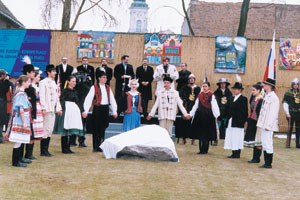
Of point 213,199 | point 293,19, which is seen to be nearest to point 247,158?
point 213,199

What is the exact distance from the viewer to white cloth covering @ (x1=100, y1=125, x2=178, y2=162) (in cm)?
940

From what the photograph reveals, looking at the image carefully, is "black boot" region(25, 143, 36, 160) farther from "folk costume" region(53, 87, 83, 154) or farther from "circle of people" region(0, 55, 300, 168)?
"folk costume" region(53, 87, 83, 154)

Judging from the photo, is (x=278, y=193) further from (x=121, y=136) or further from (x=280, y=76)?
(x=280, y=76)

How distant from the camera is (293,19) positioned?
36.9m

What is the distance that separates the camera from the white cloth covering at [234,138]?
10688 millimetres

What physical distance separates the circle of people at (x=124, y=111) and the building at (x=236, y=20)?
77.8 feet

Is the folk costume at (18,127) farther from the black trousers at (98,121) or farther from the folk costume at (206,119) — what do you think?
the folk costume at (206,119)

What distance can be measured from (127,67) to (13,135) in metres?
6.90

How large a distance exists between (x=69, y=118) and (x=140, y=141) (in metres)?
1.71

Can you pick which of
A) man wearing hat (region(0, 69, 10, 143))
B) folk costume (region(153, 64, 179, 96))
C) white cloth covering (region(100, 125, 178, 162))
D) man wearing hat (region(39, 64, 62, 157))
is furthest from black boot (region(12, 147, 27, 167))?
folk costume (region(153, 64, 179, 96))

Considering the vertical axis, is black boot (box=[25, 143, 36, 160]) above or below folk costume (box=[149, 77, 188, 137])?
below

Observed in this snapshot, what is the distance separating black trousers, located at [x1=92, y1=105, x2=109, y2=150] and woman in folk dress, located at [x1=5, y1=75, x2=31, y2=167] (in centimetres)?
255

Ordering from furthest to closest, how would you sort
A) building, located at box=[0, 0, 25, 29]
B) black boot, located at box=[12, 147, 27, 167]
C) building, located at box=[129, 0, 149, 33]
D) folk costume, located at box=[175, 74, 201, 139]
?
building, located at box=[129, 0, 149, 33]
building, located at box=[0, 0, 25, 29]
folk costume, located at box=[175, 74, 201, 139]
black boot, located at box=[12, 147, 27, 167]

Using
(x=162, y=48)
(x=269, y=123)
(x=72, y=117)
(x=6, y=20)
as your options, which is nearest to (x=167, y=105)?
(x=72, y=117)
